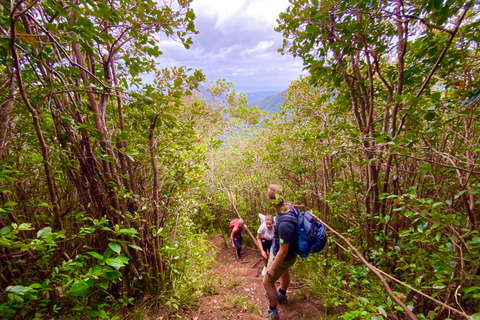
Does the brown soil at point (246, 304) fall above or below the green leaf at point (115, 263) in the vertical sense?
below

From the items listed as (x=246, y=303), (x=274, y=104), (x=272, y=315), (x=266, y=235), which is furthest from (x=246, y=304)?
(x=274, y=104)

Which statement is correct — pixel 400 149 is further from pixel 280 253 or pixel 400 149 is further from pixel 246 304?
pixel 246 304

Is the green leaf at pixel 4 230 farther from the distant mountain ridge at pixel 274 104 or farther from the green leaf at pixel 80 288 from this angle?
the distant mountain ridge at pixel 274 104

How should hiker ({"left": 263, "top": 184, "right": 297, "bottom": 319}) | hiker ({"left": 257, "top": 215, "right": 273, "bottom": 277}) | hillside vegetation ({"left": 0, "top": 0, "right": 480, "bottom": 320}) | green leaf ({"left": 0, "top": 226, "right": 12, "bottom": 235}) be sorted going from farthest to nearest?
hiker ({"left": 257, "top": 215, "right": 273, "bottom": 277}), hiker ({"left": 263, "top": 184, "right": 297, "bottom": 319}), hillside vegetation ({"left": 0, "top": 0, "right": 480, "bottom": 320}), green leaf ({"left": 0, "top": 226, "right": 12, "bottom": 235})

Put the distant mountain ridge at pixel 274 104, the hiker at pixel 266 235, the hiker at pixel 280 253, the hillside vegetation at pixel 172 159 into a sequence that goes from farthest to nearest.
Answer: the distant mountain ridge at pixel 274 104 → the hiker at pixel 266 235 → the hiker at pixel 280 253 → the hillside vegetation at pixel 172 159

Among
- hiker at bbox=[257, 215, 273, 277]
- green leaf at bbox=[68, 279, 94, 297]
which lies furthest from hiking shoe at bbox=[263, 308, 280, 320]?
green leaf at bbox=[68, 279, 94, 297]

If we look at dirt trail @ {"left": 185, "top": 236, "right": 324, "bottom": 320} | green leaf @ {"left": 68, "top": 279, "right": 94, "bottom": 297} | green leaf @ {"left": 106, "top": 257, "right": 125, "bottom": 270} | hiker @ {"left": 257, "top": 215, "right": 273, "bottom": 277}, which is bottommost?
dirt trail @ {"left": 185, "top": 236, "right": 324, "bottom": 320}

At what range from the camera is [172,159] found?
2881 mm

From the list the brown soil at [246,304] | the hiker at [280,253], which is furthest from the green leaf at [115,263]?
the brown soil at [246,304]

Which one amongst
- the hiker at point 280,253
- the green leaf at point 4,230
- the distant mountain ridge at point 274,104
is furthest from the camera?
the distant mountain ridge at point 274,104

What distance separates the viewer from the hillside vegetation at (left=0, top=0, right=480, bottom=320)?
133 cm

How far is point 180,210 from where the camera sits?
3273 mm

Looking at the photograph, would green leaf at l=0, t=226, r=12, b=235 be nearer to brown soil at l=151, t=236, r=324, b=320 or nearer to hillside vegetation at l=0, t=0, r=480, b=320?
hillside vegetation at l=0, t=0, r=480, b=320

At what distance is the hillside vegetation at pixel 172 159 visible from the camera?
4.38 feet
